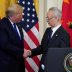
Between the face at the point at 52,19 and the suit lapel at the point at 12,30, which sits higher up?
the face at the point at 52,19

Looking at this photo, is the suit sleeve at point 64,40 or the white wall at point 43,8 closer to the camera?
the suit sleeve at point 64,40

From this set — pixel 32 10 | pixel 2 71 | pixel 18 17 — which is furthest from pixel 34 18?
pixel 2 71

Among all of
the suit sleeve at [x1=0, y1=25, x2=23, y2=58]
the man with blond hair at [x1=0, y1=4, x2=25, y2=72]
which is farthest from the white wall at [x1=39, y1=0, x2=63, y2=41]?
the suit sleeve at [x1=0, y1=25, x2=23, y2=58]

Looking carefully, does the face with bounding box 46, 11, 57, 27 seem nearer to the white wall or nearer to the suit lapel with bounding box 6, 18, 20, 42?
the suit lapel with bounding box 6, 18, 20, 42

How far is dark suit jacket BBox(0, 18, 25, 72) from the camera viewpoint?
9.10 feet

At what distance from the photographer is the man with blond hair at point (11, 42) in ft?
9.12

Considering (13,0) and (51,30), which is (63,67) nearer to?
(51,30)

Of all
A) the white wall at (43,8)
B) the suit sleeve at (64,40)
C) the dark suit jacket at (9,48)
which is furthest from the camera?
the white wall at (43,8)

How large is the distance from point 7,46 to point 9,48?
1.2 inches

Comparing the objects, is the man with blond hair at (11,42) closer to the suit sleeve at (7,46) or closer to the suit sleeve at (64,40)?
the suit sleeve at (7,46)

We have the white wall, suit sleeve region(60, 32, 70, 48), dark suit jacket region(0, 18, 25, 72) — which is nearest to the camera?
suit sleeve region(60, 32, 70, 48)

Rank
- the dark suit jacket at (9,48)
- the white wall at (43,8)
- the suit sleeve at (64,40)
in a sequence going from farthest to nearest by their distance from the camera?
the white wall at (43,8)
the dark suit jacket at (9,48)
the suit sleeve at (64,40)

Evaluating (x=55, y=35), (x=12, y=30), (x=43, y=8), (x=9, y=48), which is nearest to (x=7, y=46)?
(x=9, y=48)

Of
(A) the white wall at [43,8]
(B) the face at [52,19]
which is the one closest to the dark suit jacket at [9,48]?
(B) the face at [52,19]
